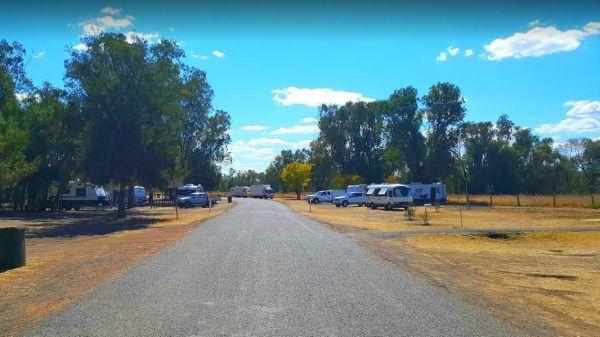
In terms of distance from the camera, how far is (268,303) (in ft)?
27.7

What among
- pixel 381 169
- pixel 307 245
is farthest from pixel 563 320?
pixel 381 169

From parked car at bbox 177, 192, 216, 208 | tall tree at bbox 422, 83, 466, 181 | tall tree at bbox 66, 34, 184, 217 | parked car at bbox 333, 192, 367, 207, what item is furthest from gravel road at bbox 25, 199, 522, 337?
tall tree at bbox 422, 83, 466, 181

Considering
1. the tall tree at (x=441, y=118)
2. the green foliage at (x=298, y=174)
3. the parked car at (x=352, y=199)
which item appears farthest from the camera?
the green foliage at (x=298, y=174)

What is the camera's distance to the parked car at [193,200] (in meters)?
58.8

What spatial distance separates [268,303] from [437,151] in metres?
78.4

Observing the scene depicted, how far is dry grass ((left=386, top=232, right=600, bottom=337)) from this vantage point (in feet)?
27.0

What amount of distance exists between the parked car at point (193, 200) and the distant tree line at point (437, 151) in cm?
3262

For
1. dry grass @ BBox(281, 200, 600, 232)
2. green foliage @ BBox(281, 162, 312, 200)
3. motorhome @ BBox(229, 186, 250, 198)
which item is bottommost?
dry grass @ BBox(281, 200, 600, 232)

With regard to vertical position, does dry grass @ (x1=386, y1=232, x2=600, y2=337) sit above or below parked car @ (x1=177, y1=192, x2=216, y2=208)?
below

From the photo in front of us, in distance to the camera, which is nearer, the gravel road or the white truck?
the gravel road

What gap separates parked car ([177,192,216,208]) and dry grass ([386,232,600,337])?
133 ft

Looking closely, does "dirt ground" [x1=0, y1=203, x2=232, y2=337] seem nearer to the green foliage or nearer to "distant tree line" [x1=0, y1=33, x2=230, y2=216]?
"distant tree line" [x1=0, y1=33, x2=230, y2=216]

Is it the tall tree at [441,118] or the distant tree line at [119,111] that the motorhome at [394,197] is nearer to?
the distant tree line at [119,111]

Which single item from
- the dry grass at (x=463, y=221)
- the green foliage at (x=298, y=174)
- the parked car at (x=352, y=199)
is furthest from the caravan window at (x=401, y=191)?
the green foliage at (x=298, y=174)
